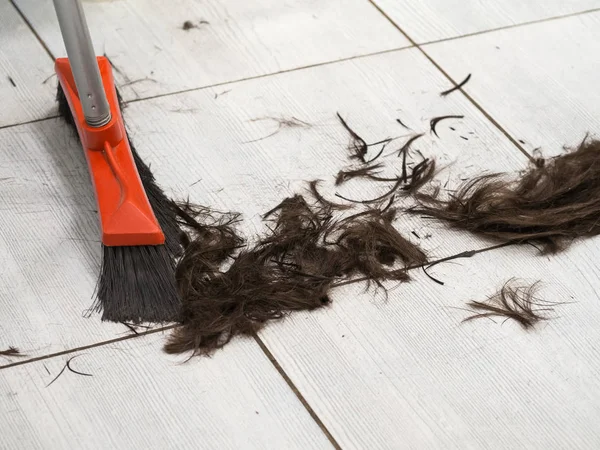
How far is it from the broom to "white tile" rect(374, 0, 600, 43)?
0.80 meters

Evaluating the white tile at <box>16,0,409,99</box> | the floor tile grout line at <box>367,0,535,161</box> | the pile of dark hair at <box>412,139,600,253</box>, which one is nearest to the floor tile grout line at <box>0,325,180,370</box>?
the pile of dark hair at <box>412,139,600,253</box>

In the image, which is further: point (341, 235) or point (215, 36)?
point (215, 36)

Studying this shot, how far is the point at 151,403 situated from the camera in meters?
1.12

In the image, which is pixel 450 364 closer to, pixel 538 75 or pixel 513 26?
pixel 538 75

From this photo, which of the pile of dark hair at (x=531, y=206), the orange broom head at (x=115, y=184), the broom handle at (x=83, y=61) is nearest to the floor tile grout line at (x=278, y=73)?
the orange broom head at (x=115, y=184)

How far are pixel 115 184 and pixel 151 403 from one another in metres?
0.34

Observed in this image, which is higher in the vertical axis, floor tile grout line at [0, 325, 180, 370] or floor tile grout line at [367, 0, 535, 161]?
floor tile grout line at [367, 0, 535, 161]

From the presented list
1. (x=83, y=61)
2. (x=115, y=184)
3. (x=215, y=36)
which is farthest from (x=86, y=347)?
(x=215, y=36)

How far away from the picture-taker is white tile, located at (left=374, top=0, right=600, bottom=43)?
6.04 ft

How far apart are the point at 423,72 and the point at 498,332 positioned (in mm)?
673

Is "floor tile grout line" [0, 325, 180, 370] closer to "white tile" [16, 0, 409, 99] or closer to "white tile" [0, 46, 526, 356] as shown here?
"white tile" [0, 46, 526, 356]

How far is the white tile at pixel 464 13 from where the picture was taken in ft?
6.04

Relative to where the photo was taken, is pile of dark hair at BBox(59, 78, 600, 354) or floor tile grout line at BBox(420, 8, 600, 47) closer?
pile of dark hair at BBox(59, 78, 600, 354)

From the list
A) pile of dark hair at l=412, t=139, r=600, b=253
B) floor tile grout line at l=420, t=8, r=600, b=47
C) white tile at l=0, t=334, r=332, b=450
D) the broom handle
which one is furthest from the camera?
floor tile grout line at l=420, t=8, r=600, b=47
